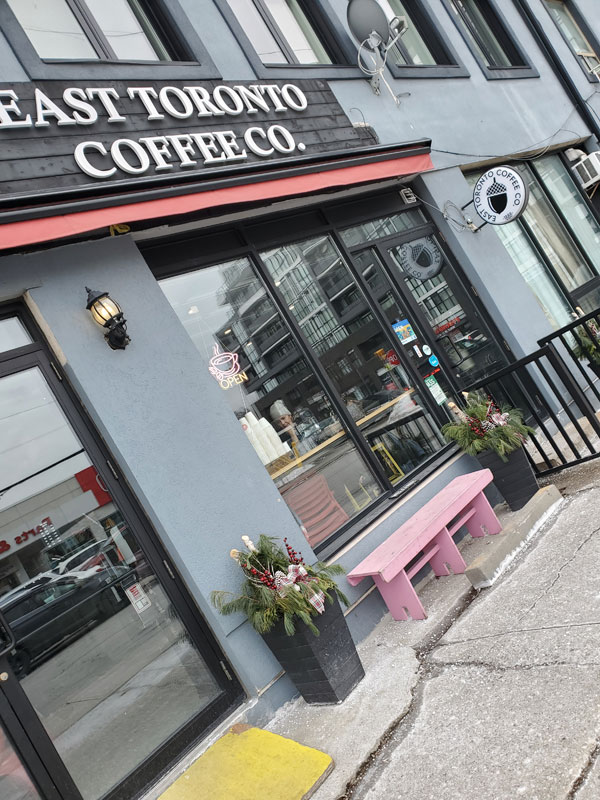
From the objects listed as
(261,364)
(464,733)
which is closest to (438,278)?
(261,364)

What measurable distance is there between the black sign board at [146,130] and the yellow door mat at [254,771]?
3.54 m

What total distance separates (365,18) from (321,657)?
21.5 ft

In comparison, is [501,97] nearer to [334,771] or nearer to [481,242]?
[481,242]

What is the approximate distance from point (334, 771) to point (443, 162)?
661 centimetres

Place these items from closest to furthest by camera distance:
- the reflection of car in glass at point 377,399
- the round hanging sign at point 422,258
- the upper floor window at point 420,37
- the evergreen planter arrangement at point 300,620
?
the evergreen planter arrangement at point 300,620 → the reflection of car in glass at point 377,399 → the round hanging sign at point 422,258 → the upper floor window at point 420,37

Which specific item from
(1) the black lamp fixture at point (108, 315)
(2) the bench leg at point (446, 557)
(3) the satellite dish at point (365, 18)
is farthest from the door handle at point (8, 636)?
(3) the satellite dish at point (365, 18)

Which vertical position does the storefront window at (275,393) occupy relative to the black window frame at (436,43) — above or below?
below

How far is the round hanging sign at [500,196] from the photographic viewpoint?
6.94 metres

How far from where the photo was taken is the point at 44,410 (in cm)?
425

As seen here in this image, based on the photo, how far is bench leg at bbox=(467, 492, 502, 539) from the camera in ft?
17.8

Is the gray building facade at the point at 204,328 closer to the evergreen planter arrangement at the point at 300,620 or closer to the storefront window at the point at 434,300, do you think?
the storefront window at the point at 434,300

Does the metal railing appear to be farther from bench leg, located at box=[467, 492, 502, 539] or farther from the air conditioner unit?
the air conditioner unit

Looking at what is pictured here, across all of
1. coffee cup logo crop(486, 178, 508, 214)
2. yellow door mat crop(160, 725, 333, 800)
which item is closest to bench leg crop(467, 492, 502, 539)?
yellow door mat crop(160, 725, 333, 800)

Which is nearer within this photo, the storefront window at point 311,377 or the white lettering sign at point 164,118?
the white lettering sign at point 164,118
